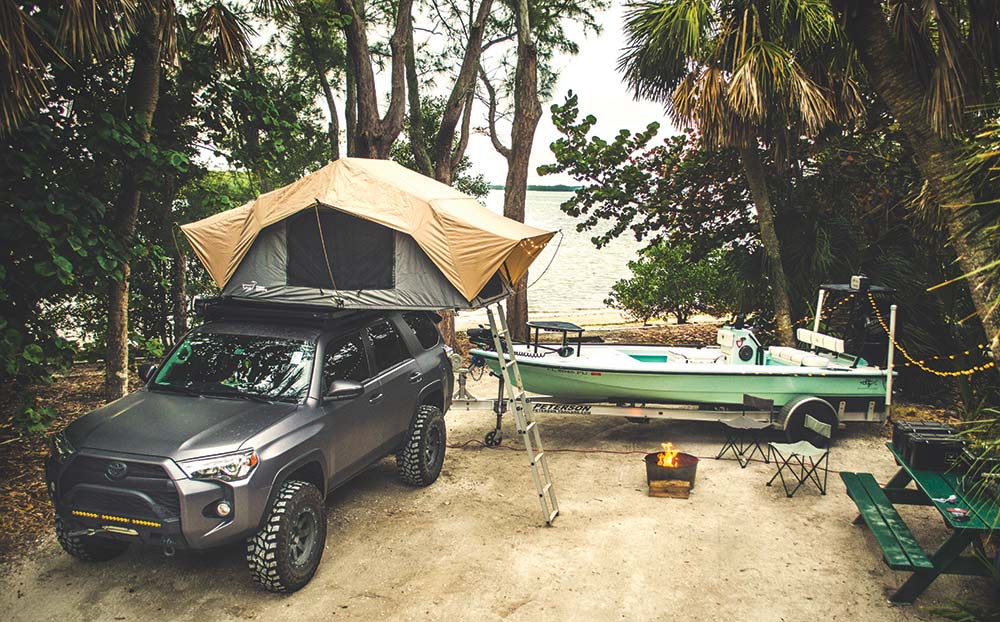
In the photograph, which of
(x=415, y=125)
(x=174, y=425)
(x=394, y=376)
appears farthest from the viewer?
(x=415, y=125)

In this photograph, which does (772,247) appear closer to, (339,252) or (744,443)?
(744,443)

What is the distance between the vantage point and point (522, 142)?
14250 millimetres

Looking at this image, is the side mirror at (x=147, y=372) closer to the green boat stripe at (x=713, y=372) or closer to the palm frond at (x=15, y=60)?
the palm frond at (x=15, y=60)

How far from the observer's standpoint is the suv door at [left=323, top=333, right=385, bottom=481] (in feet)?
18.7

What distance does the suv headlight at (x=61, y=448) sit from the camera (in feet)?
16.0

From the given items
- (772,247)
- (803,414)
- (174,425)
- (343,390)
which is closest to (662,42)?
(772,247)

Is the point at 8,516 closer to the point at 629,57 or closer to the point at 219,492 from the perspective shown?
the point at 219,492

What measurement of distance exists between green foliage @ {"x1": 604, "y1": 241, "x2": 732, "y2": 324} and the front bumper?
14.1 m

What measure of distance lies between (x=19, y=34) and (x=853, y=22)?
6.19m

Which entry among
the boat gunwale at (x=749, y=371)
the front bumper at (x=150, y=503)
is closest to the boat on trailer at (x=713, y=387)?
the boat gunwale at (x=749, y=371)

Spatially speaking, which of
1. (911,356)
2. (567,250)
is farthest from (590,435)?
(567,250)

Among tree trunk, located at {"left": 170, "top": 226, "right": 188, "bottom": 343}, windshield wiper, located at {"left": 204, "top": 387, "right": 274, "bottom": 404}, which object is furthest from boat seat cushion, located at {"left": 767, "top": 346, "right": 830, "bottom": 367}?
tree trunk, located at {"left": 170, "top": 226, "right": 188, "bottom": 343}

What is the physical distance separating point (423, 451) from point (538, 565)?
1842 millimetres

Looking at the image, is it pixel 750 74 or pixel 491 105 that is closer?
pixel 750 74
